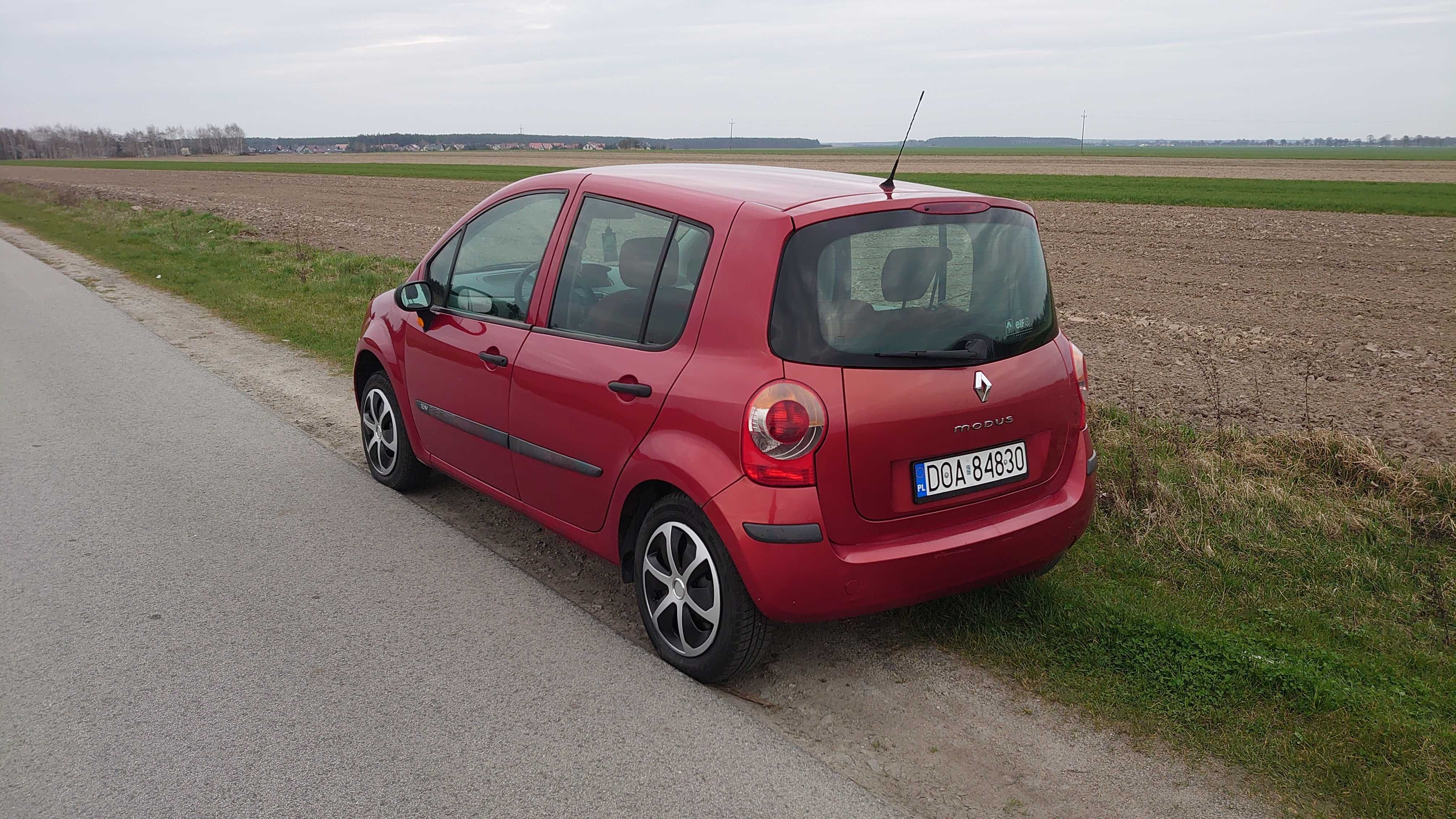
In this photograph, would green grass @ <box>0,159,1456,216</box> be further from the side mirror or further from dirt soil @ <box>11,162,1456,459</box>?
the side mirror

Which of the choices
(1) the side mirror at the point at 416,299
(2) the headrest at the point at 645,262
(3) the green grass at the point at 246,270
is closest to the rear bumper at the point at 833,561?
(2) the headrest at the point at 645,262

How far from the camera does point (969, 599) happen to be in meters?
4.29

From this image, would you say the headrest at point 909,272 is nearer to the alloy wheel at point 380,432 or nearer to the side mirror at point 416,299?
the side mirror at point 416,299

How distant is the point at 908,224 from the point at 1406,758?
7.28 feet

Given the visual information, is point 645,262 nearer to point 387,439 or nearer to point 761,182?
point 761,182

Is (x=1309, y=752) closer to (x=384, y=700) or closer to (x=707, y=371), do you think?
(x=707, y=371)

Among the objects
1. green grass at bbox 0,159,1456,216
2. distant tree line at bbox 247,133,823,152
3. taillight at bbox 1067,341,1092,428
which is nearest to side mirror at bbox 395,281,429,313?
taillight at bbox 1067,341,1092,428

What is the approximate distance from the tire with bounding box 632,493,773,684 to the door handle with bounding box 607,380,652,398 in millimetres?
374

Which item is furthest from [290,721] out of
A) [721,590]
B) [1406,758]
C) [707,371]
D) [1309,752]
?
[1406,758]

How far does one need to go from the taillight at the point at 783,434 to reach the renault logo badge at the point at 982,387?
578 mm

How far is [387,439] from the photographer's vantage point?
5.90m

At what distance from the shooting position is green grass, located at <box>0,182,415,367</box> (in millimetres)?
11391

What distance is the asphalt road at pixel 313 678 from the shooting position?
306cm

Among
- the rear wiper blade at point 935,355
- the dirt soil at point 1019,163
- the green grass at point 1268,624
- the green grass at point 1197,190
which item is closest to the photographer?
the green grass at point 1268,624
